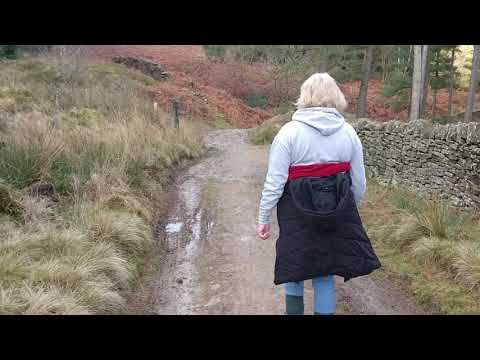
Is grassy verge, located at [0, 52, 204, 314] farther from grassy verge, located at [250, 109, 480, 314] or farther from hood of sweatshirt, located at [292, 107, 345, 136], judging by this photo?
grassy verge, located at [250, 109, 480, 314]

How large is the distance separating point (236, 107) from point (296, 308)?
89.9 feet

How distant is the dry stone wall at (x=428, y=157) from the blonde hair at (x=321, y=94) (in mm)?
4699

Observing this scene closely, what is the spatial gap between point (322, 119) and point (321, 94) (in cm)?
17

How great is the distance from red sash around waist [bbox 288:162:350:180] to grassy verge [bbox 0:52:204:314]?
1.98m

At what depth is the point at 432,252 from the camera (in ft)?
17.2

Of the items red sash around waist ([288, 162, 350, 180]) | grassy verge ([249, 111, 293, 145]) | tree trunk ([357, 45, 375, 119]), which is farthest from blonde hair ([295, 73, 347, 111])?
tree trunk ([357, 45, 375, 119])

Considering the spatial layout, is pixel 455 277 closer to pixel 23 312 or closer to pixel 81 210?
pixel 23 312

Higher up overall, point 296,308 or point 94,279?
point 296,308

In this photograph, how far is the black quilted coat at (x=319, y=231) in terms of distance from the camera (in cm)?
302

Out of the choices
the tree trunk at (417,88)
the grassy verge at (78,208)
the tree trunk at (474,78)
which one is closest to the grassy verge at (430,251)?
the grassy verge at (78,208)

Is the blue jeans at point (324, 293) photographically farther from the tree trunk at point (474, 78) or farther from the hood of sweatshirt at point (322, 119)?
the tree trunk at point (474, 78)

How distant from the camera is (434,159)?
8.11 m

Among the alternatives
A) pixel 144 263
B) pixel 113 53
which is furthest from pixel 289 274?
pixel 113 53

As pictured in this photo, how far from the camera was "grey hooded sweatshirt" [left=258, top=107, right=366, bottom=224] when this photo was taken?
3.02m
